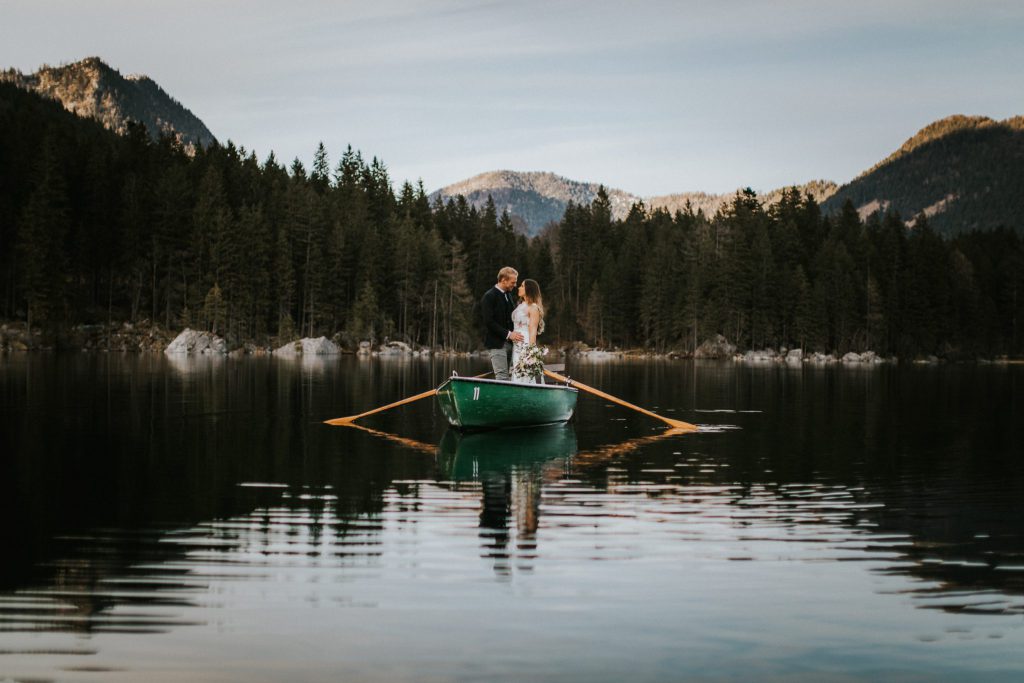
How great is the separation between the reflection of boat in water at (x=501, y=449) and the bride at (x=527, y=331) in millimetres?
1354

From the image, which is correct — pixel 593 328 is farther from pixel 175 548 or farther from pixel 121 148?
pixel 175 548

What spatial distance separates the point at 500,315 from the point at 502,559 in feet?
41.5

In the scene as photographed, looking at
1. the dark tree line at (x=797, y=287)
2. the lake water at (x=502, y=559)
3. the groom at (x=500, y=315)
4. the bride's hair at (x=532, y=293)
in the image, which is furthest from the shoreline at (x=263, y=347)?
the lake water at (x=502, y=559)

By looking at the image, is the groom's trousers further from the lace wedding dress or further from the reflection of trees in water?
the reflection of trees in water

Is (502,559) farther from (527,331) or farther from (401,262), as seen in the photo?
(401,262)

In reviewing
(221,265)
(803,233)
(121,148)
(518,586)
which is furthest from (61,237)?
(803,233)

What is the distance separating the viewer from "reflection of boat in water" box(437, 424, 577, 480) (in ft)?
51.7

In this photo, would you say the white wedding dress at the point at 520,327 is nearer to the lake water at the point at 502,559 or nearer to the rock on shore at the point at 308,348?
the lake water at the point at 502,559

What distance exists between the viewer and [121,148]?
401 feet

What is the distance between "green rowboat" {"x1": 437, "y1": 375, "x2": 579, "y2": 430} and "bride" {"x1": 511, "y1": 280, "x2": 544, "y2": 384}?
44 centimetres

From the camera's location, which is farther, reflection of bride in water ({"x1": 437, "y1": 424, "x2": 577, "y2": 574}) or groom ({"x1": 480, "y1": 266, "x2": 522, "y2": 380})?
groom ({"x1": 480, "y1": 266, "x2": 522, "y2": 380})

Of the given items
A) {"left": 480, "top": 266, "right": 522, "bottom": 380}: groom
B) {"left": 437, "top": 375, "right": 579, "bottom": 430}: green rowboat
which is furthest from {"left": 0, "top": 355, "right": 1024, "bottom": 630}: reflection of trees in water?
{"left": 480, "top": 266, "right": 522, "bottom": 380}: groom

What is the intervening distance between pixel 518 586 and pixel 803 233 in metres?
149

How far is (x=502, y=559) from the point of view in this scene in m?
8.80
